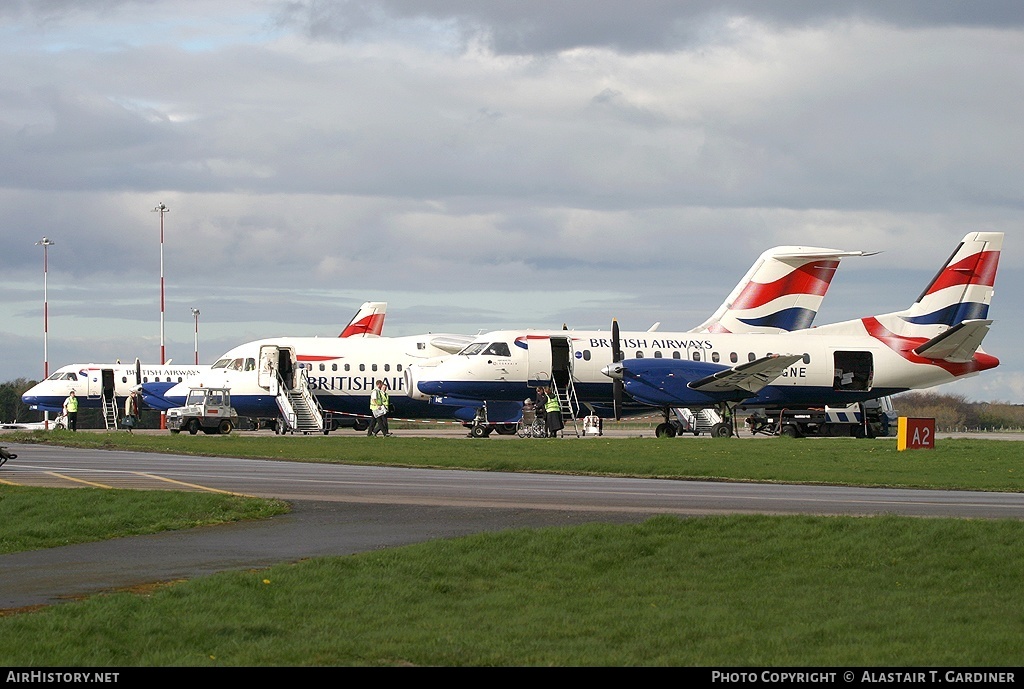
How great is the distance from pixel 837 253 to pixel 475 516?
41.5 m

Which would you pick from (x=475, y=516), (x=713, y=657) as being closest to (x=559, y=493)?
(x=475, y=516)

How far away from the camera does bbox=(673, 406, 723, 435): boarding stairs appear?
51219mm

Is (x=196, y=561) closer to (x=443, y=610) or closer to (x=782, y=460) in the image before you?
(x=443, y=610)

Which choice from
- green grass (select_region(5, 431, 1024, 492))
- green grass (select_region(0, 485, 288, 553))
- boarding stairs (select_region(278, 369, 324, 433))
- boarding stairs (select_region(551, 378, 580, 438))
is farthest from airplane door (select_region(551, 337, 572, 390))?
green grass (select_region(0, 485, 288, 553))

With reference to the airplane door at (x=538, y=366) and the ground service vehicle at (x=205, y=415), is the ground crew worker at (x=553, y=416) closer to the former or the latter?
the airplane door at (x=538, y=366)

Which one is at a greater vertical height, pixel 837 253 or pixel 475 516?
pixel 837 253

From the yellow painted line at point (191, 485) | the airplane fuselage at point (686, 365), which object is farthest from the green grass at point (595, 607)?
the airplane fuselage at point (686, 365)

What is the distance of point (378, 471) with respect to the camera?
29.2 metres

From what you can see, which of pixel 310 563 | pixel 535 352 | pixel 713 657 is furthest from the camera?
pixel 535 352

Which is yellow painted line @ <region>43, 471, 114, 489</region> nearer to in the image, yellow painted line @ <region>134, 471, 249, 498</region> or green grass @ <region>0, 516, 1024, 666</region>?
yellow painted line @ <region>134, 471, 249, 498</region>

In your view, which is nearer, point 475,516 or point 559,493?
point 475,516

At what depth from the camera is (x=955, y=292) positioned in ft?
174

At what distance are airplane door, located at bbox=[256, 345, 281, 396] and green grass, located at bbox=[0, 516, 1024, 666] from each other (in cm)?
4453

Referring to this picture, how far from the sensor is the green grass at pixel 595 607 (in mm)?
9023
